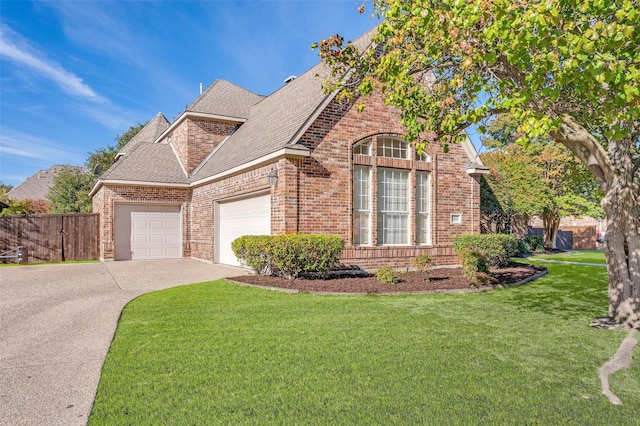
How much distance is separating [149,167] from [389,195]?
11.5 metres

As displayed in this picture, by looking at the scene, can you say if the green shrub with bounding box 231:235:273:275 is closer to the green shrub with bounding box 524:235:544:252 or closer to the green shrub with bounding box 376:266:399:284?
the green shrub with bounding box 376:266:399:284

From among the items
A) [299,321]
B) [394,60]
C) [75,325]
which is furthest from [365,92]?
[75,325]

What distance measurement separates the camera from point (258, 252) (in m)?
10.4

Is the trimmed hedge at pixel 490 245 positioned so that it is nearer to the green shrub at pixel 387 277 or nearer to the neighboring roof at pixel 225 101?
the green shrub at pixel 387 277

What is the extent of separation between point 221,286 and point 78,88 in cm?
1566

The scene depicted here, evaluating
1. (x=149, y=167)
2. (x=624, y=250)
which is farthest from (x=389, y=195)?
(x=149, y=167)

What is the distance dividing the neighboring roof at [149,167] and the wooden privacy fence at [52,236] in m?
2.66

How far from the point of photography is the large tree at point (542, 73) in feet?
14.2

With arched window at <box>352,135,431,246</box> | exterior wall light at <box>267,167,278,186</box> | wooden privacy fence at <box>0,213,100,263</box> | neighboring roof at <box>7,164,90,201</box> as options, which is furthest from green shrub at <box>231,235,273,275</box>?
neighboring roof at <box>7,164,90,201</box>

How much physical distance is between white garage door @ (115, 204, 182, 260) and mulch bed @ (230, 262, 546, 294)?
8.95 meters

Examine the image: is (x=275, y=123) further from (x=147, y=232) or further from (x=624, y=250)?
(x=624, y=250)

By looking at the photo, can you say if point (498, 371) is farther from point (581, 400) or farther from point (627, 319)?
point (627, 319)

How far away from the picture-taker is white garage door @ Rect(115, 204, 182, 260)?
17.1 metres

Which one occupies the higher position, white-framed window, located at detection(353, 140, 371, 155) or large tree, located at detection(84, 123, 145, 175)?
large tree, located at detection(84, 123, 145, 175)
